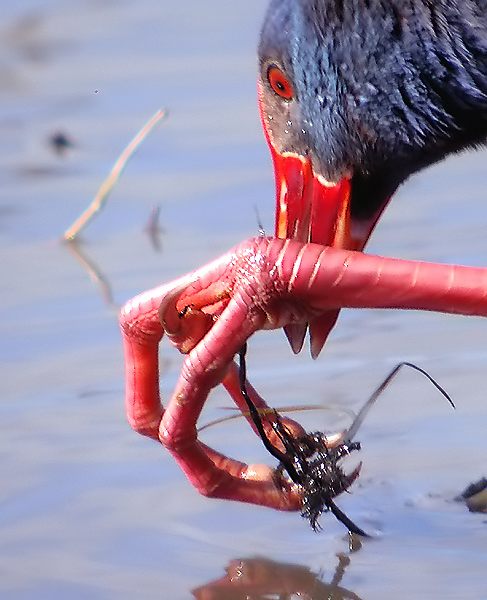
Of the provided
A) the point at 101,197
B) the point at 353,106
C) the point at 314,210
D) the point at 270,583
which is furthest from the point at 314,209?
the point at 101,197

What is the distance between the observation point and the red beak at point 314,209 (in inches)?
186

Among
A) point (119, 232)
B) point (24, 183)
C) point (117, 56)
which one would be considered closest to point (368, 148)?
point (119, 232)

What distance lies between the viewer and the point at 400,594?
430cm

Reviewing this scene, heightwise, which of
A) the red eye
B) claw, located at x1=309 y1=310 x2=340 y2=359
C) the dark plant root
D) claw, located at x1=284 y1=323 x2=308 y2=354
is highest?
the red eye

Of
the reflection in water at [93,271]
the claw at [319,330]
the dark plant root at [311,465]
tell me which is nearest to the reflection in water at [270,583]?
the dark plant root at [311,465]

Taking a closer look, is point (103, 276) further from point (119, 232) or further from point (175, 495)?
point (175, 495)

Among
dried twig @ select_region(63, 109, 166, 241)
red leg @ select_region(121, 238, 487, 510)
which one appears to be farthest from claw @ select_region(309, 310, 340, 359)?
dried twig @ select_region(63, 109, 166, 241)

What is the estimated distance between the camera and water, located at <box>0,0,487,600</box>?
4508 mm

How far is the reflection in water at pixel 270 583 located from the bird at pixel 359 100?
794 millimetres

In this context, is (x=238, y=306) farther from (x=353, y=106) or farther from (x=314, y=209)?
(x=353, y=106)

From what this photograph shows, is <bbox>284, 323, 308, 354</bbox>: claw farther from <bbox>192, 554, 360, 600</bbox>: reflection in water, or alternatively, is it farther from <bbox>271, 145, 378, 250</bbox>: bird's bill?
<bbox>192, 554, 360, 600</bbox>: reflection in water

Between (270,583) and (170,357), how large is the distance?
4.21ft

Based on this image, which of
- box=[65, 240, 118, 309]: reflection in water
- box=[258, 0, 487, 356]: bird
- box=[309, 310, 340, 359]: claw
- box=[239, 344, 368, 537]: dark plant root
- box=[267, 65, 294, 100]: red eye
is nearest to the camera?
box=[239, 344, 368, 537]: dark plant root

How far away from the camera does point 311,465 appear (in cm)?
434
